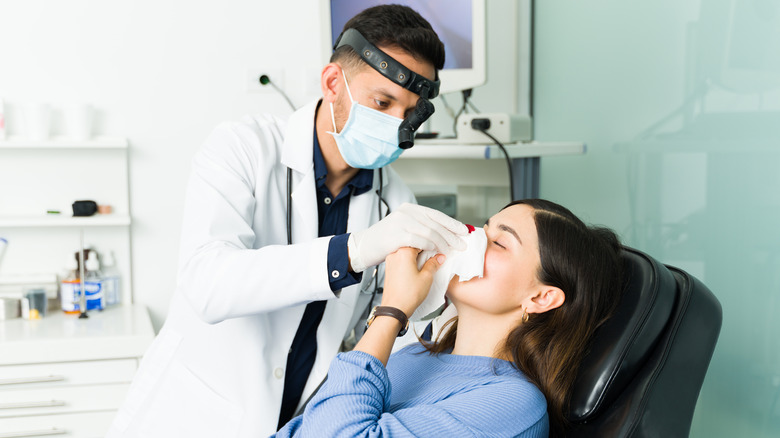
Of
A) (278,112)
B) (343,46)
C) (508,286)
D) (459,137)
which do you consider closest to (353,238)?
(508,286)

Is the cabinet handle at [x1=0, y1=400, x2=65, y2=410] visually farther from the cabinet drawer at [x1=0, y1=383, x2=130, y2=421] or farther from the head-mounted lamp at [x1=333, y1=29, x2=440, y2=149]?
the head-mounted lamp at [x1=333, y1=29, x2=440, y2=149]

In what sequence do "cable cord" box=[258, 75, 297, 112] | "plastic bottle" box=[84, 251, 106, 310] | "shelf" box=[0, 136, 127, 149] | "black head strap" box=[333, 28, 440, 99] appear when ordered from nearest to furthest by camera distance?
1. "black head strap" box=[333, 28, 440, 99]
2. "shelf" box=[0, 136, 127, 149]
3. "plastic bottle" box=[84, 251, 106, 310]
4. "cable cord" box=[258, 75, 297, 112]

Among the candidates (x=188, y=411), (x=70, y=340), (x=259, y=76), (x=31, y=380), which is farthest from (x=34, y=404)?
(x=259, y=76)

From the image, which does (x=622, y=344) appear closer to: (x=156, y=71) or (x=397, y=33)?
(x=397, y=33)

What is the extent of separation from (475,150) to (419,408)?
0.99 metres

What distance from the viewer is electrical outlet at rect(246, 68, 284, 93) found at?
2588 mm

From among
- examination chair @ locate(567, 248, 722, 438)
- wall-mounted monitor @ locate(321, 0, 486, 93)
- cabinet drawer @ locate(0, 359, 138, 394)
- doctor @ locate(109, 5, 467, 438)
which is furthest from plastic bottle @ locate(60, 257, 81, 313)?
examination chair @ locate(567, 248, 722, 438)

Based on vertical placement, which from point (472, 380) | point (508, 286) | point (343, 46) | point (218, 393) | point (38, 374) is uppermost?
point (343, 46)

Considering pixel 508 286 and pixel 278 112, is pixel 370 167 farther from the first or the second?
pixel 278 112

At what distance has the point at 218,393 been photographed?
133cm

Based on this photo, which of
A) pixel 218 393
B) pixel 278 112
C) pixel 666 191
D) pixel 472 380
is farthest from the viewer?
pixel 278 112

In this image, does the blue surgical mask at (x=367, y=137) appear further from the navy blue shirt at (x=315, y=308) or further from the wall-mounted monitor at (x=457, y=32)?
the wall-mounted monitor at (x=457, y=32)

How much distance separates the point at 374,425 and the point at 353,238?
1.05ft

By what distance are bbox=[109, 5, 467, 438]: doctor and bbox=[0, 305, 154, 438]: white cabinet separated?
0.74m
